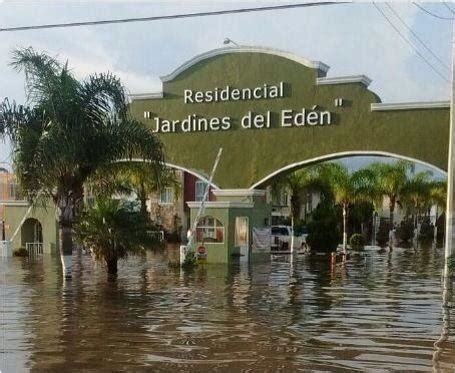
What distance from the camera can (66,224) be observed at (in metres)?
18.0

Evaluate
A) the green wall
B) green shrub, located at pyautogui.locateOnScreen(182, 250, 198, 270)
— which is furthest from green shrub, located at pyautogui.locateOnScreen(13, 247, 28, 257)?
green shrub, located at pyautogui.locateOnScreen(182, 250, 198, 270)

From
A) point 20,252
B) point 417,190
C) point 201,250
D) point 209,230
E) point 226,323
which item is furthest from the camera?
point 417,190

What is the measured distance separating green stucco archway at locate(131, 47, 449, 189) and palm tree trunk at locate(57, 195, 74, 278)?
36.6ft

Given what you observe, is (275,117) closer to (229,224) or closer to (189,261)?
(229,224)

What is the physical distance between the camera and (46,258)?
28.8m

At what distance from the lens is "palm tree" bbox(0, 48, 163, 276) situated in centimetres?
1681

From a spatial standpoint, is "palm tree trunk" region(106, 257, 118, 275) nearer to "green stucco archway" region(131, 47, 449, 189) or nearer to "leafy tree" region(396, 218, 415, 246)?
"green stucco archway" region(131, 47, 449, 189)

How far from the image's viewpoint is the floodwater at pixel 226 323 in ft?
26.9

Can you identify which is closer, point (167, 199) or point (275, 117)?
point (275, 117)

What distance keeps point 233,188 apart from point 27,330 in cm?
1823

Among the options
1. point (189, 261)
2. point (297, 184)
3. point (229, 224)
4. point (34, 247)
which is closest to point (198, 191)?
point (297, 184)

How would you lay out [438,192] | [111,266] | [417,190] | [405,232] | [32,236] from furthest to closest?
[438,192] → [405,232] → [417,190] → [32,236] → [111,266]

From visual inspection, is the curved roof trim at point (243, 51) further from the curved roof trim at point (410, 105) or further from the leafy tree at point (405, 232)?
the leafy tree at point (405, 232)

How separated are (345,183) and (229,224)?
1125cm
